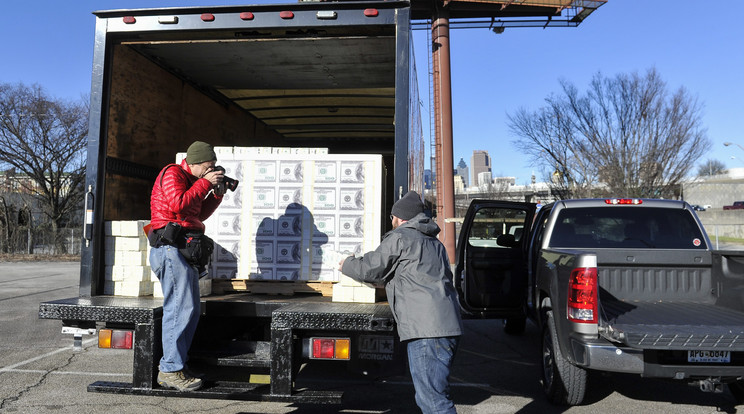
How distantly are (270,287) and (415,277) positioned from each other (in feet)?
5.46

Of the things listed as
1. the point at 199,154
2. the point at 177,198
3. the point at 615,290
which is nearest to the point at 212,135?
the point at 199,154

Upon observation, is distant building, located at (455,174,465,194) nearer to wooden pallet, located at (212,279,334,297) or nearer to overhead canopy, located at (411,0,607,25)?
overhead canopy, located at (411,0,607,25)

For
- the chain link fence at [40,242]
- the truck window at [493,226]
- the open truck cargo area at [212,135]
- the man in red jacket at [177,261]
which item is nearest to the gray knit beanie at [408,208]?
the open truck cargo area at [212,135]

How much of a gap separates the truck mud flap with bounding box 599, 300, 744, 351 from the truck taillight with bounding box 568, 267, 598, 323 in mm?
134

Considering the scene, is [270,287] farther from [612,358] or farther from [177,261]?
[612,358]

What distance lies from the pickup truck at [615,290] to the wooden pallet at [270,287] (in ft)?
6.48

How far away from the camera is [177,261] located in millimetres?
3547

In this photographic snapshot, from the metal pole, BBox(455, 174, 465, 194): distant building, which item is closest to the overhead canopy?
the metal pole

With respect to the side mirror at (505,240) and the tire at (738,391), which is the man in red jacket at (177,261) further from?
the tire at (738,391)

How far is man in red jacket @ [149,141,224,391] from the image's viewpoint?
3.46 metres

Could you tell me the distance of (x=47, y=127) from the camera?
26.4 metres

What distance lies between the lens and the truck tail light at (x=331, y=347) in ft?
11.8

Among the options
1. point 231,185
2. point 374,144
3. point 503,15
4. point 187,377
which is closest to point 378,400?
point 187,377

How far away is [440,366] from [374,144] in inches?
268
